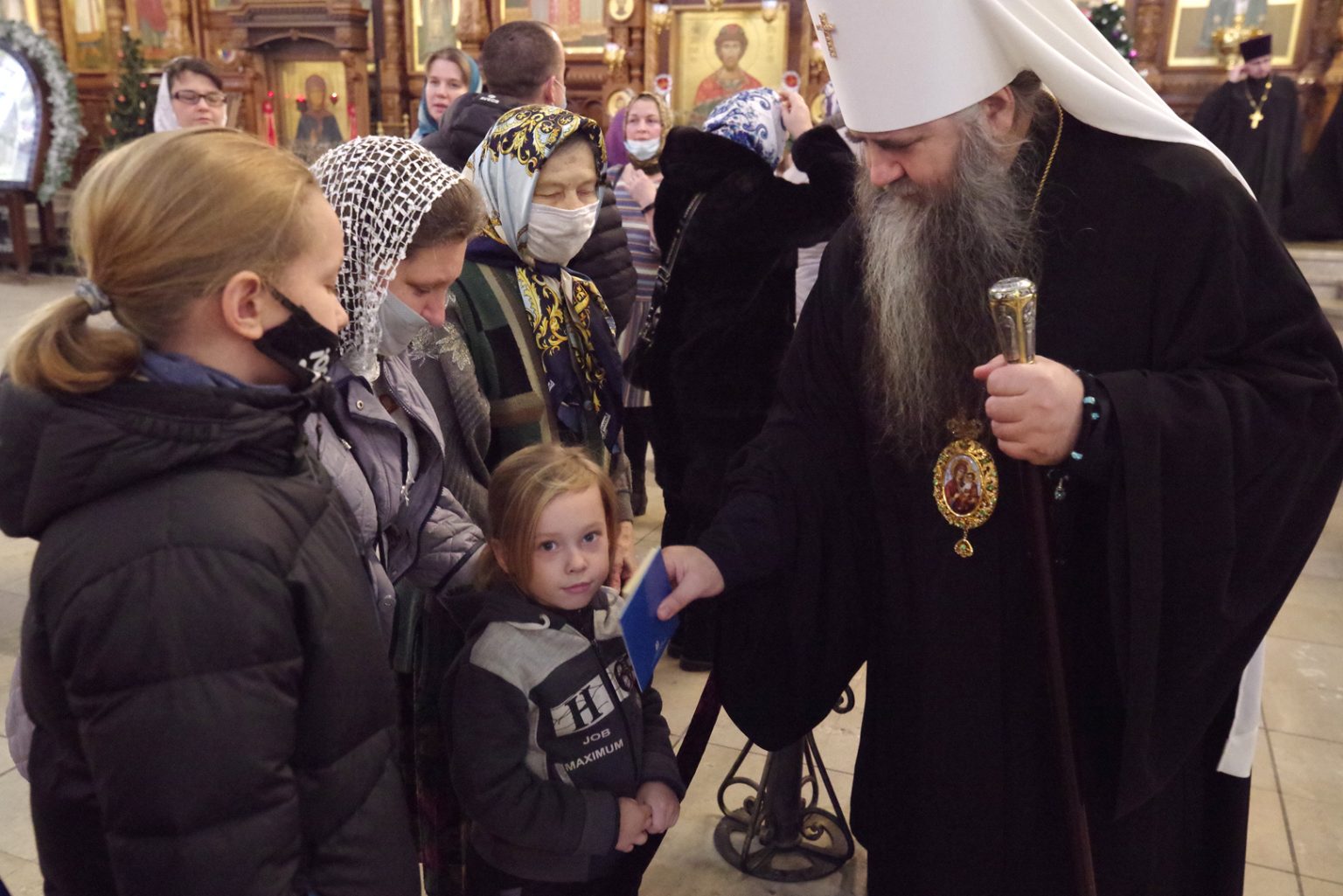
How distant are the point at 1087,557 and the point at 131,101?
13.2 metres

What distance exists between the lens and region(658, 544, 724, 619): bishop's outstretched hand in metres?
1.75

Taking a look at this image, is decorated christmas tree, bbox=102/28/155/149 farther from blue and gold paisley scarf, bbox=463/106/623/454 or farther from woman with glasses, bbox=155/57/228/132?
blue and gold paisley scarf, bbox=463/106/623/454

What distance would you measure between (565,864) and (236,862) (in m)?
0.73

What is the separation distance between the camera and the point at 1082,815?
1609 mm

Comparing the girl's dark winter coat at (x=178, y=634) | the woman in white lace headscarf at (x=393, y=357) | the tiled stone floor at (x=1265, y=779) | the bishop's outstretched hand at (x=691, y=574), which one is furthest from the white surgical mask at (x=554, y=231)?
the tiled stone floor at (x=1265, y=779)

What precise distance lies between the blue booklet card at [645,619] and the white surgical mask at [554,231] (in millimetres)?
924

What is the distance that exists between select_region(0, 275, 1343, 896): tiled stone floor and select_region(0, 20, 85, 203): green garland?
9.14 metres

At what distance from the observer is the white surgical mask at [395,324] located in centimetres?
173

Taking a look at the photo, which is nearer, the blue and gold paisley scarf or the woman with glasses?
the blue and gold paisley scarf

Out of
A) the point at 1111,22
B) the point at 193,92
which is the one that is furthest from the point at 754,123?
the point at 1111,22

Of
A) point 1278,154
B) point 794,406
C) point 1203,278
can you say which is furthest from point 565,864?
point 1278,154

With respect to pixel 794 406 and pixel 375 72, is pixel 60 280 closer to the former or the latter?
pixel 375 72

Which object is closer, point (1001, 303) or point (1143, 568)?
point (1001, 303)

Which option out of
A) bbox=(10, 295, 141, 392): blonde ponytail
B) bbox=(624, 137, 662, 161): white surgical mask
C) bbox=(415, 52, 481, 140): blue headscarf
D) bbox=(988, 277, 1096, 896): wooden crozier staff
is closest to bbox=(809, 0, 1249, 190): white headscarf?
bbox=(988, 277, 1096, 896): wooden crozier staff
